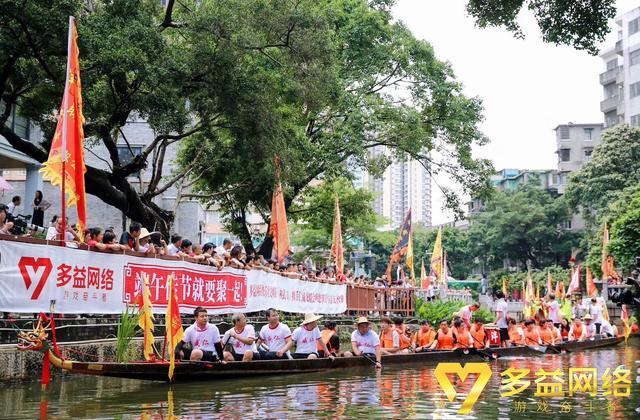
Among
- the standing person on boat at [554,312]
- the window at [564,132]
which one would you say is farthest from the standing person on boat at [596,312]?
the window at [564,132]

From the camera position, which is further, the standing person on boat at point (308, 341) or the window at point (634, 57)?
the window at point (634, 57)

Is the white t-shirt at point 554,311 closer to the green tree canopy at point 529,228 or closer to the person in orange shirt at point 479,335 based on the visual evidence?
the person in orange shirt at point 479,335

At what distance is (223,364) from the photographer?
1313 centimetres

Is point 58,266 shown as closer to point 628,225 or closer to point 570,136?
point 628,225

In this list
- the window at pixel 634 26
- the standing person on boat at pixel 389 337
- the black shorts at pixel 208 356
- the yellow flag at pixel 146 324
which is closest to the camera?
the yellow flag at pixel 146 324

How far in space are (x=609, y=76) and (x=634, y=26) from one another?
792 cm

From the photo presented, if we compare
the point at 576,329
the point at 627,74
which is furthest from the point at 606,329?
the point at 627,74

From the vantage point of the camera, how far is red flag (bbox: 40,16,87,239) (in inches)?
463

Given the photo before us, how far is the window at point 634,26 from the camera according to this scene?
213 feet

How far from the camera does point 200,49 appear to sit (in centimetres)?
1902

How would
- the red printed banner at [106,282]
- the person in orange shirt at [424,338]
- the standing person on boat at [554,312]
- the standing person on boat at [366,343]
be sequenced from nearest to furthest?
the red printed banner at [106,282] → the standing person on boat at [366,343] → the person in orange shirt at [424,338] → the standing person on boat at [554,312]

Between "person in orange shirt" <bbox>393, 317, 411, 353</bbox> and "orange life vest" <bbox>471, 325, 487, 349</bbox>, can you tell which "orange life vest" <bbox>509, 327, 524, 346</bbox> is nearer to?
"orange life vest" <bbox>471, 325, 487, 349</bbox>

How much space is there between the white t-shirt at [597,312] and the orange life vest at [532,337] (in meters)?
7.17

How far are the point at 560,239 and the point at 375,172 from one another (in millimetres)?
47006
